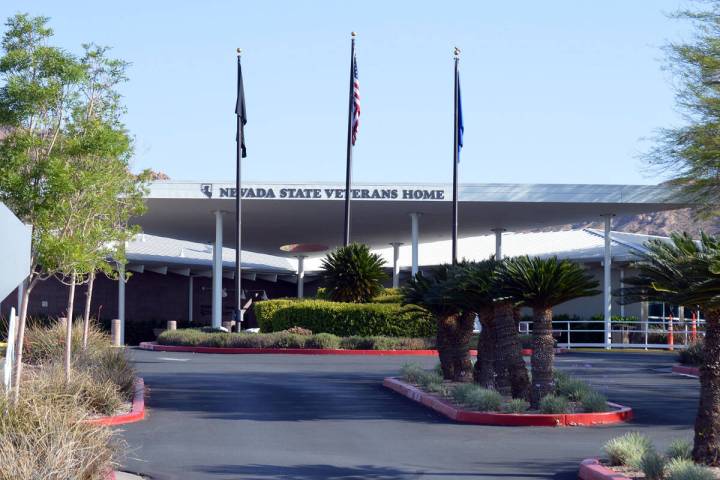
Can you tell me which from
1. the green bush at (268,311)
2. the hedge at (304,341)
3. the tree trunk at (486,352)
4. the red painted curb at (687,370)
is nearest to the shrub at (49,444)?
the tree trunk at (486,352)

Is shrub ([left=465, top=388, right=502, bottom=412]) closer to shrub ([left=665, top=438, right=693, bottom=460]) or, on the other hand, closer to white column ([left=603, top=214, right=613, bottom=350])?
shrub ([left=665, top=438, right=693, bottom=460])

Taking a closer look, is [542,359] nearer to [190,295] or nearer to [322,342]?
[322,342]

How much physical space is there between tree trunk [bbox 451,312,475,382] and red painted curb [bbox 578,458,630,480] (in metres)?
8.62

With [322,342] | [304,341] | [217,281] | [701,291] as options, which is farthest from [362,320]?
[701,291]

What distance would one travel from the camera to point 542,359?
625 inches

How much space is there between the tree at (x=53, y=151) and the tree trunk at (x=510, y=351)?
643 cm

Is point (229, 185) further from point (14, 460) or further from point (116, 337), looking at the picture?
point (14, 460)

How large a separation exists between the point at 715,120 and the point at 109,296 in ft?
102

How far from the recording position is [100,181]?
613 inches

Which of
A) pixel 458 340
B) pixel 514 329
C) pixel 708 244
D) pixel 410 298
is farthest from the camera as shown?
pixel 410 298

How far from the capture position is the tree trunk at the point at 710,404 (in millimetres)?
10531

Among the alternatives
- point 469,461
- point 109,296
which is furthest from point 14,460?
point 109,296

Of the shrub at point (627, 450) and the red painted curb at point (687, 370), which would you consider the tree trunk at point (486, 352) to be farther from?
the red painted curb at point (687, 370)

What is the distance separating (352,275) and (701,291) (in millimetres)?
24856
